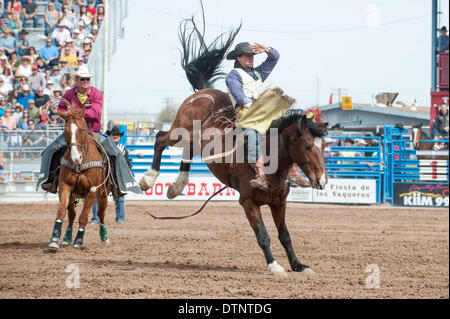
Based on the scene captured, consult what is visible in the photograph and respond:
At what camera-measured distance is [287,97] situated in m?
6.79

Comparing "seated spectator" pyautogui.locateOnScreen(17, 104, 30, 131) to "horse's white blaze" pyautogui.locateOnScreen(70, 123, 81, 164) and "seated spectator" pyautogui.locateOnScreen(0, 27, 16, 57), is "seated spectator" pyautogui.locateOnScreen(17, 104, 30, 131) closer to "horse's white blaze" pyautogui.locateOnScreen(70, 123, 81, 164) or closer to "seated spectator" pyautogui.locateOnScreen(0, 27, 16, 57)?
"seated spectator" pyautogui.locateOnScreen(0, 27, 16, 57)

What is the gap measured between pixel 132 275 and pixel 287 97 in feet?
8.19

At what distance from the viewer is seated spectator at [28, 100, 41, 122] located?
Result: 1610 cm

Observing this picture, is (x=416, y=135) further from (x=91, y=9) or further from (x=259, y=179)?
(x=259, y=179)

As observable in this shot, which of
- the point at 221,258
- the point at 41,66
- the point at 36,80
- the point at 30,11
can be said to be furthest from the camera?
the point at 30,11

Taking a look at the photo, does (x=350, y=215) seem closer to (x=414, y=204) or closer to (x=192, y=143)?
(x=414, y=204)

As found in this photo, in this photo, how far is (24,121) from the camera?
16.0 m

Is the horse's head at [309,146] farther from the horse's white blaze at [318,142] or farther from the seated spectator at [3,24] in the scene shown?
the seated spectator at [3,24]

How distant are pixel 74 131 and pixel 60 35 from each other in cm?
1166

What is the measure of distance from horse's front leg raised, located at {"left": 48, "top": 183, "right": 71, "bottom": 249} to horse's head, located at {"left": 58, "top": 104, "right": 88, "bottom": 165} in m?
0.47

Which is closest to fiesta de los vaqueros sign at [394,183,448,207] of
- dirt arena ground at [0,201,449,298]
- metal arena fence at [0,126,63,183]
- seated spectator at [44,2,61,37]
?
dirt arena ground at [0,201,449,298]

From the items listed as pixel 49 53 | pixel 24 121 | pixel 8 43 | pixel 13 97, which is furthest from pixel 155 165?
pixel 8 43

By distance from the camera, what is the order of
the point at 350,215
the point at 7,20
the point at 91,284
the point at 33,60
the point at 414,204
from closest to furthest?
the point at 91,284 → the point at 350,215 → the point at 414,204 → the point at 33,60 → the point at 7,20

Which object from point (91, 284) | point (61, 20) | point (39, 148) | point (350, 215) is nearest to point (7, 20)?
point (61, 20)
